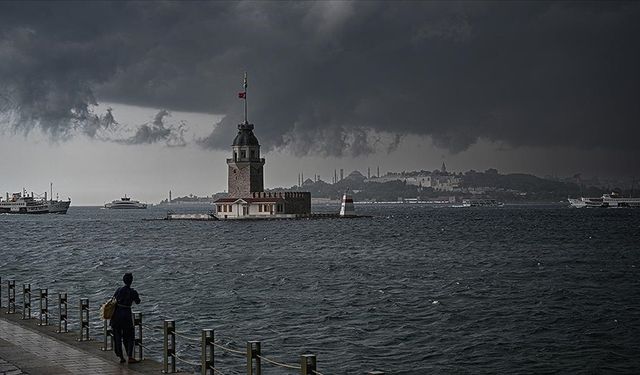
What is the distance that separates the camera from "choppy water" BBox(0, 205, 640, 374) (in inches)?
1265

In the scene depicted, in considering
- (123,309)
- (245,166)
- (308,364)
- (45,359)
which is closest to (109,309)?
(123,309)

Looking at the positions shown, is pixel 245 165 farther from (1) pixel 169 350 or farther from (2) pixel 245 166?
(1) pixel 169 350

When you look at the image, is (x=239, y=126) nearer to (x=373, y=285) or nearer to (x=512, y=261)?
(x=512, y=261)

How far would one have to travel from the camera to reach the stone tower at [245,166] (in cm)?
18925

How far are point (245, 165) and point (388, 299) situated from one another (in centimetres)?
14180

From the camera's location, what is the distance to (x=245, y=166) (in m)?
189

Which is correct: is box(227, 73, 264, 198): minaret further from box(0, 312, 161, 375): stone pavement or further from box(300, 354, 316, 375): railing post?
box(300, 354, 316, 375): railing post

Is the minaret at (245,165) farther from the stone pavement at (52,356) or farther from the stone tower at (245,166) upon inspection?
the stone pavement at (52,356)

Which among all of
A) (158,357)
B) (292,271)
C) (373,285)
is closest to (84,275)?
(292,271)

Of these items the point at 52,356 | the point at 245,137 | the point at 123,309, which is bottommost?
the point at 52,356

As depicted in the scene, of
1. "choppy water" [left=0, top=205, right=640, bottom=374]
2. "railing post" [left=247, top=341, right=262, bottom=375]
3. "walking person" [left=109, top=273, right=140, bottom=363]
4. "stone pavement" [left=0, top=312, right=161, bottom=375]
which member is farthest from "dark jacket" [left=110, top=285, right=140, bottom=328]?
"railing post" [left=247, top=341, right=262, bottom=375]

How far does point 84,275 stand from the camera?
67688 mm

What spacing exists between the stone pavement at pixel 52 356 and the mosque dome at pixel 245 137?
167 metres

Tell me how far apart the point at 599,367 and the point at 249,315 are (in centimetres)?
1823
